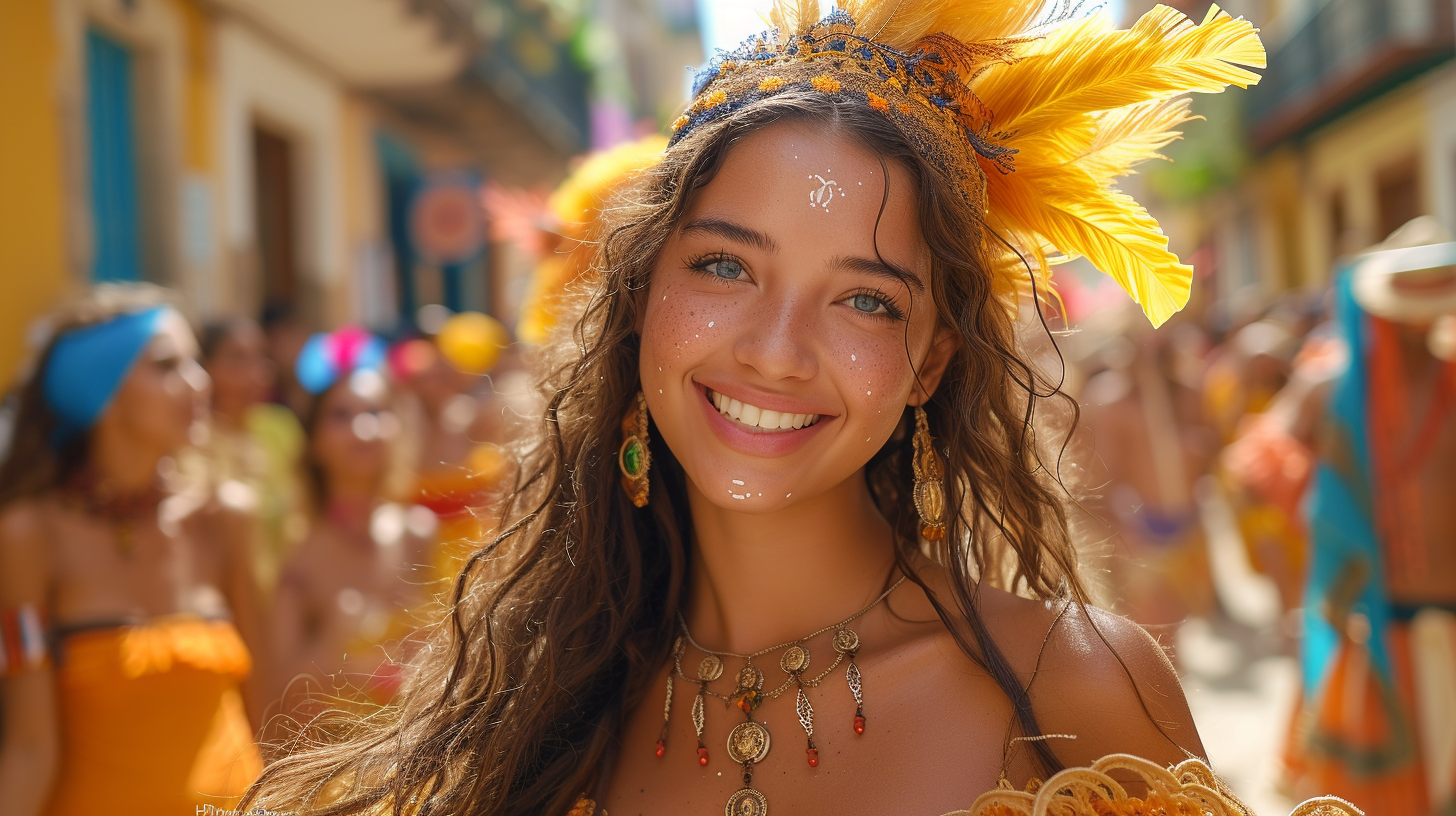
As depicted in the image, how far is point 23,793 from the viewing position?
2629 mm

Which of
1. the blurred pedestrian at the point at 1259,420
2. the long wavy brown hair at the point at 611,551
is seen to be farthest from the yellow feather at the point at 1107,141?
the blurred pedestrian at the point at 1259,420

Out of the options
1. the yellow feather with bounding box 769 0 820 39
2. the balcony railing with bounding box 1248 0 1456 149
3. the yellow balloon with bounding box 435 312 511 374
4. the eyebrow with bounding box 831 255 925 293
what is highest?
the balcony railing with bounding box 1248 0 1456 149

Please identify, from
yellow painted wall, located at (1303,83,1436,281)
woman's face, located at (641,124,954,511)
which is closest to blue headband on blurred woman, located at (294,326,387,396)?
woman's face, located at (641,124,954,511)

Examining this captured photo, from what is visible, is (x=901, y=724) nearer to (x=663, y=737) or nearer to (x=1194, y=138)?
(x=663, y=737)

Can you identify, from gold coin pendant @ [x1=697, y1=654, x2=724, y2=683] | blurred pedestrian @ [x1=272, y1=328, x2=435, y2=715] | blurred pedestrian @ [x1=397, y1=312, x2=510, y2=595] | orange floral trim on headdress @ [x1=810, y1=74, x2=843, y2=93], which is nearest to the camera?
orange floral trim on headdress @ [x1=810, y1=74, x2=843, y2=93]

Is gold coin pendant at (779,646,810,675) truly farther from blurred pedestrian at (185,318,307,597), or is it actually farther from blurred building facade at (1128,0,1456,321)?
blurred building facade at (1128,0,1456,321)

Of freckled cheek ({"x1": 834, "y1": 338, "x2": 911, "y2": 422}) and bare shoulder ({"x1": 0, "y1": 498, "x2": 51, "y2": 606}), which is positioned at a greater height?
freckled cheek ({"x1": 834, "y1": 338, "x2": 911, "y2": 422})

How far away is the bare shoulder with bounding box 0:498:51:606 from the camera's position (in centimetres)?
275

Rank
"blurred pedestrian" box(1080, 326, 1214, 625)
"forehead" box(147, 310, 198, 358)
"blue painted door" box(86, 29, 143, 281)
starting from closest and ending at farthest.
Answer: "forehead" box(147, 310, 198, 358), "blue painted door" box(86, 29, 143, 281), "blurred pedestrian" box(1080, 326, 1214, 625)

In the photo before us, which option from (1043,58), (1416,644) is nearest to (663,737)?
(1043,58)

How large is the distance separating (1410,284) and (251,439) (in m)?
4.78

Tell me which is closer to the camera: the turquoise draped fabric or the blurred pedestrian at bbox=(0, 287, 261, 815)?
the blurred pedestrian at bbox=(0, 287, 261, 815)

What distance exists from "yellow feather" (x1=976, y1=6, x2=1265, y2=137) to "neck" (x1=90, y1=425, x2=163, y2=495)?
2438 mm

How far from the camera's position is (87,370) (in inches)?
120
